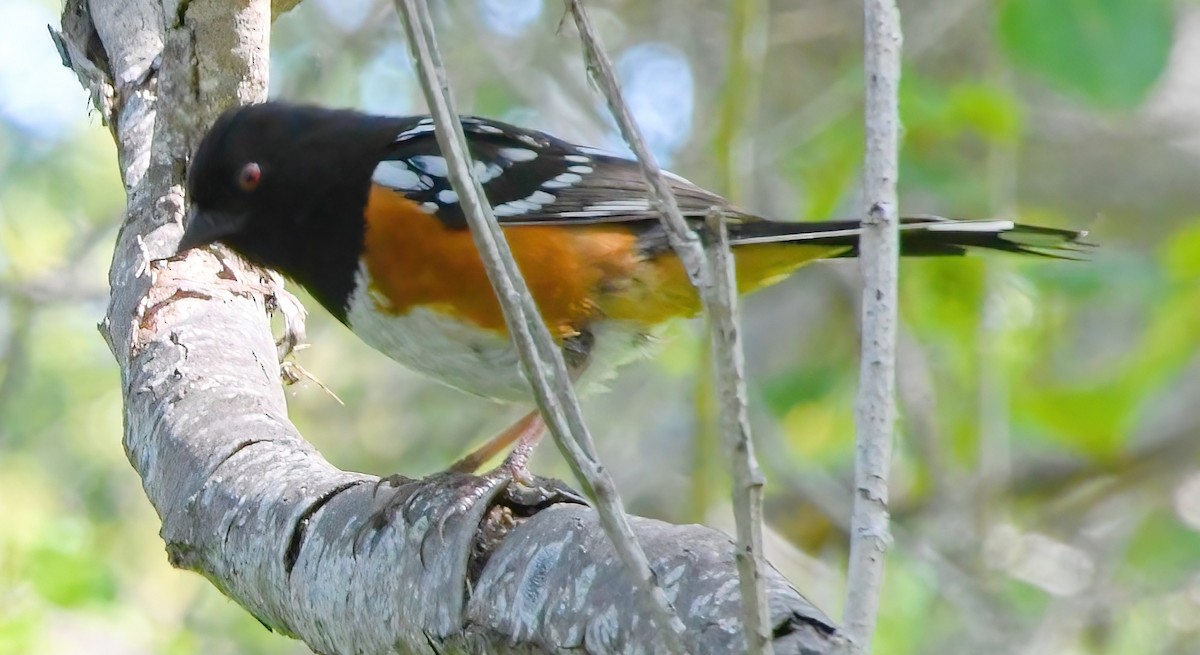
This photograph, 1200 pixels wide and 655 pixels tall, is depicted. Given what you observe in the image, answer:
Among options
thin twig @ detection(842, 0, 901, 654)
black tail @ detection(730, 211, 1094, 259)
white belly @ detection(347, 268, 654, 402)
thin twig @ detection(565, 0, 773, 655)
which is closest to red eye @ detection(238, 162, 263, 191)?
white belly @ detection(347, 268, 654, 402)

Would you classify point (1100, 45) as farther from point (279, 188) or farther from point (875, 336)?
point (279, 188)

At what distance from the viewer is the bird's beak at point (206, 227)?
106 inches

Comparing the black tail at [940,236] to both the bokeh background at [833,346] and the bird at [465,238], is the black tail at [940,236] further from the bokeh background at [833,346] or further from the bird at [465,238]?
the bokeh background at [833,346]

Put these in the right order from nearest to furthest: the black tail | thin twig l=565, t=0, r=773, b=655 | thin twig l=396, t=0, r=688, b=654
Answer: thin twig l=565, t=0, r=773, b=655, thin twig l=396, t=0, r=688, b=654, the black tail

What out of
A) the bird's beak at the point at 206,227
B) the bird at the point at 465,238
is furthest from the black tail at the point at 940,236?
the bird's beak at the point at 206,227

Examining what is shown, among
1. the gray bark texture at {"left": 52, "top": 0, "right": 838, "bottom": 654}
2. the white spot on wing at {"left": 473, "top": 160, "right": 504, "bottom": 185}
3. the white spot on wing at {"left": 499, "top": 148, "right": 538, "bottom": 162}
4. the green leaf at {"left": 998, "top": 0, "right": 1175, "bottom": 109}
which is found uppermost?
the green leaf at {"left": 998, "top": 0, "right": 1175, "bottom": 109}

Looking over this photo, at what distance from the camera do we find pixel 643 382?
18.7 ft

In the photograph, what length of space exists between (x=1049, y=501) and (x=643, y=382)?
1798 millimetres

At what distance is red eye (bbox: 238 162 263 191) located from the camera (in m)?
2.70

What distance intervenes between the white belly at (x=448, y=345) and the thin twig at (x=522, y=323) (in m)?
1.08

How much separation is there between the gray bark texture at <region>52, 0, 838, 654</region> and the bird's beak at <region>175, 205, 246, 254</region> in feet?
0.63

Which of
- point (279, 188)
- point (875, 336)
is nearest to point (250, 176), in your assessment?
point (279, 188)

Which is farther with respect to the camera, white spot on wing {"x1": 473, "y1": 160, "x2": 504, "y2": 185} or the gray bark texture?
white spot on wing {"x1": 473, "y1": 160, "x2": 504, "y2": 185}

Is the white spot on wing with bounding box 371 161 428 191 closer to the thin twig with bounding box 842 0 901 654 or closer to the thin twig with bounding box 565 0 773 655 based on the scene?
the thin twig with bounding box 842 0 901 654
